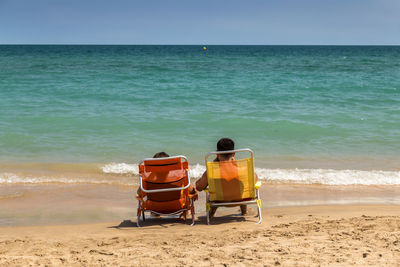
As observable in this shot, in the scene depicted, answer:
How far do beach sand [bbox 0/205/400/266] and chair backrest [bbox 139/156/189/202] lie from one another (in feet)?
1.19

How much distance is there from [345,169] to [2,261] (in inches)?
236

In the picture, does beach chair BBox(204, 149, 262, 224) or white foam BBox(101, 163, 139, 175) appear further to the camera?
white foam BBox(101, 163, 139, 175)

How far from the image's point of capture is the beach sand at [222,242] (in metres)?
3.45

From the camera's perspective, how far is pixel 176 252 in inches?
144

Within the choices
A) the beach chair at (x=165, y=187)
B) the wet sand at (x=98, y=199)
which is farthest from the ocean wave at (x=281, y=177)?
the beach chair at (x=165, y=187)

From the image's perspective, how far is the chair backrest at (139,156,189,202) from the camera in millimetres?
4786

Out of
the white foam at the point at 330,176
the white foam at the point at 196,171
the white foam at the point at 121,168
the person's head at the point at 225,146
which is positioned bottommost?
the white foam at the point at 330,176

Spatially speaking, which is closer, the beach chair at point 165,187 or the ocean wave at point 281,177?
the beach chair at point 165,187

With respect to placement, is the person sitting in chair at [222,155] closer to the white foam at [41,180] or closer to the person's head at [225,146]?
the person's head at [225,146]

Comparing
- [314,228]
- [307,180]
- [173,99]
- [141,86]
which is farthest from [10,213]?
[141,86]

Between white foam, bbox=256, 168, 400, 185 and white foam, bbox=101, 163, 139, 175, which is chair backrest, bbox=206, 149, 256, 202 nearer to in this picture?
white foam, bbox=256, 168, 400, 185

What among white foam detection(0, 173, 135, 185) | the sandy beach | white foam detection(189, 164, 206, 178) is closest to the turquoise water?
white foam detection(189, 164, 206, 178)

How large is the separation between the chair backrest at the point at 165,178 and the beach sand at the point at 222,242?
0.36 metres

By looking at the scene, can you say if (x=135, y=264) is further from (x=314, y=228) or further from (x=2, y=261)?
(x=314, y=228)
